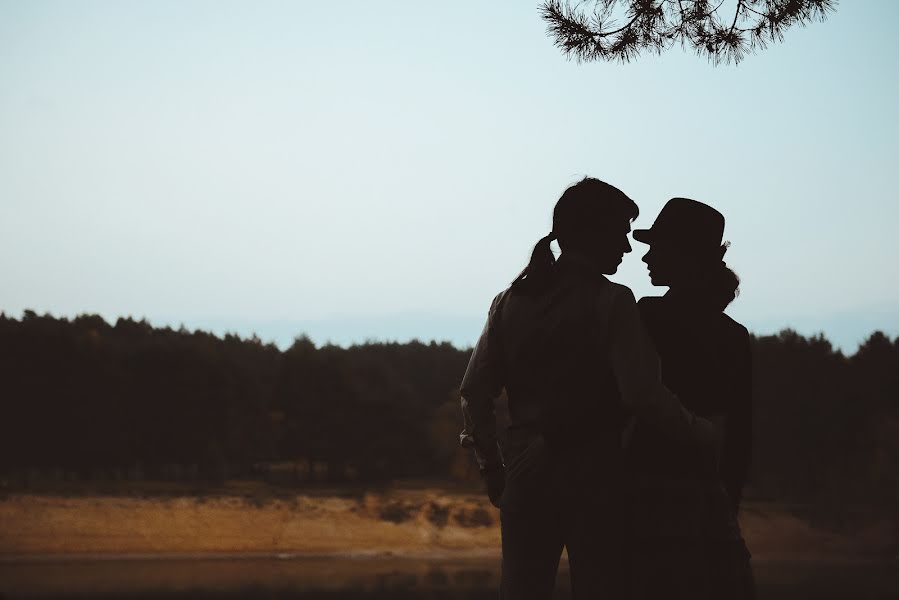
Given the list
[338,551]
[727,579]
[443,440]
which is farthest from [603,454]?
[443,440]

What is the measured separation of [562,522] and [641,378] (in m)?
0.52

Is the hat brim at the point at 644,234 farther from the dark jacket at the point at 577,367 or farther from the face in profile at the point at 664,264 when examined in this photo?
the dark jacket at the point at 577,367

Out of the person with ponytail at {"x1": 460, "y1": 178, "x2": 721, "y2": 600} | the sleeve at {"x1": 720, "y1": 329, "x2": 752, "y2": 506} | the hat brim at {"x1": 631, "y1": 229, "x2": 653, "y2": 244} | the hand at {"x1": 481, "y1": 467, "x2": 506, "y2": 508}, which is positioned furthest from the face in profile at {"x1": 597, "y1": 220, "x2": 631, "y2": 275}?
the hand at {"x1": 481, "y1": 467, "x2": 506, "y2": 508}

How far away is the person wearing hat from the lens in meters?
3.72

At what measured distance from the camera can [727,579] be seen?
3717 millimetres

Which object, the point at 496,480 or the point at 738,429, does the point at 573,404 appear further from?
the point at 738,429

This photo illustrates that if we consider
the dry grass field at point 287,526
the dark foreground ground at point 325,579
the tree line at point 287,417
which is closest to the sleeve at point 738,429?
the dark foreground ground at point 325,579

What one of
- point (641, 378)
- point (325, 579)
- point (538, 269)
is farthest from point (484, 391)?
point (325, 579)

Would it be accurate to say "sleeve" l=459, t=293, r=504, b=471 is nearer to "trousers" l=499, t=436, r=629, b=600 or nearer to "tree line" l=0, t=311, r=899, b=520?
"trousers" l=499, t=436, r=629, b=600

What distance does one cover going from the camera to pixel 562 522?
12.3 feet

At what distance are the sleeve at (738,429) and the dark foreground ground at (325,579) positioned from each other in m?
32.0

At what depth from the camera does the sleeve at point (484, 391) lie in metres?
3.95

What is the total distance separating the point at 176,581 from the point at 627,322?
4165 centimetres

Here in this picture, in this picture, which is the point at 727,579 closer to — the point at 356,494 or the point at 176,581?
the point at 176,581
